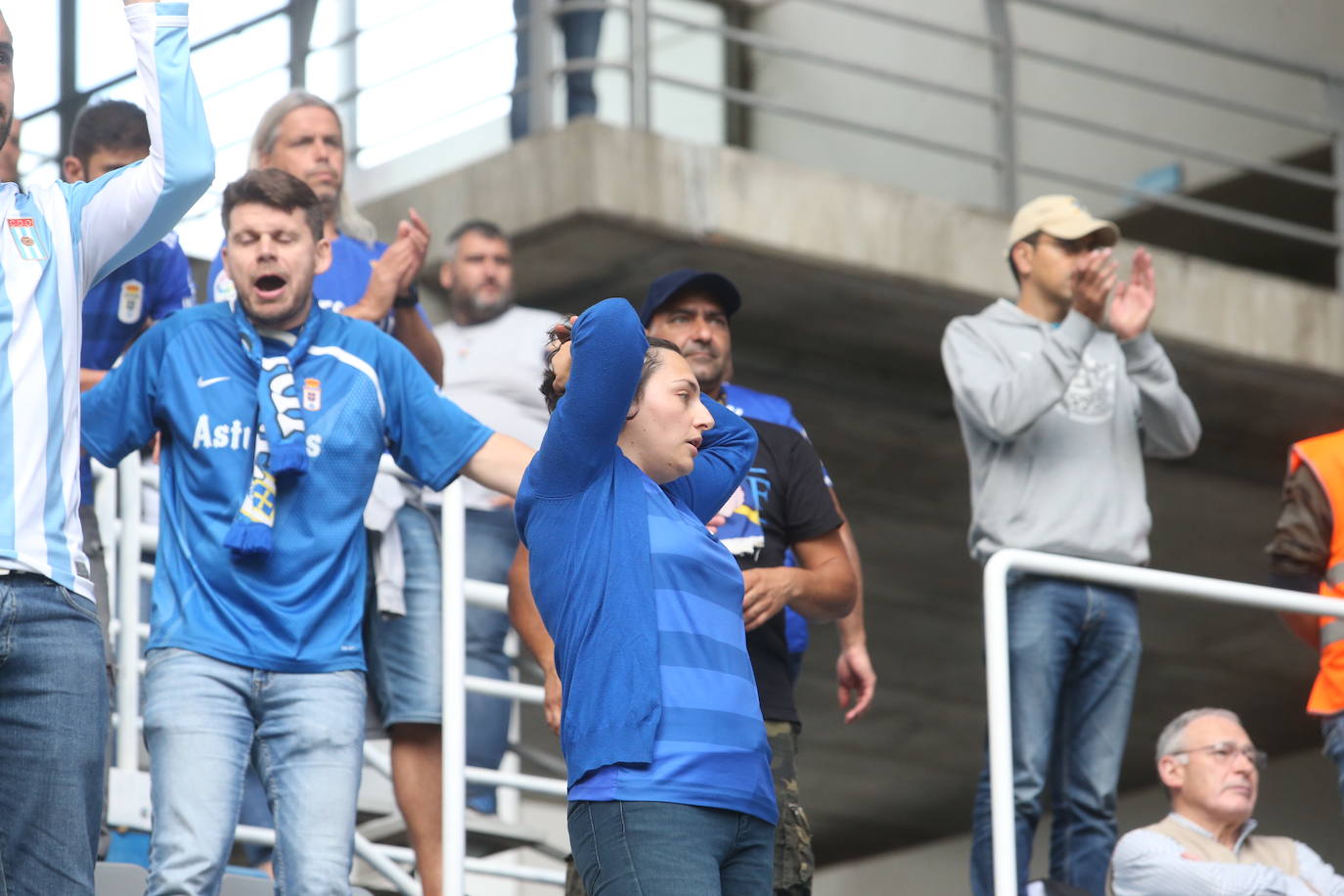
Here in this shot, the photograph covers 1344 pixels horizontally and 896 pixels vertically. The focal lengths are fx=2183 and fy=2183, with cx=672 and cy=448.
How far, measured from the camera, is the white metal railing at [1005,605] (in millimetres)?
4527

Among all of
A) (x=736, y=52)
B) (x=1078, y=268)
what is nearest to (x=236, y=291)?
(x=1078, y=268)

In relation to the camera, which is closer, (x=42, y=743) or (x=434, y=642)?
(x=42, y=743)

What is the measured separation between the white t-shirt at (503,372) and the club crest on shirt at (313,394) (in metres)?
1.85

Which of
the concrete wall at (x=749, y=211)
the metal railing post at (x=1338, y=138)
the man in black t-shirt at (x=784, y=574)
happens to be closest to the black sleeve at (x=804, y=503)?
the man in black t-shirt at (x=784, y=574)

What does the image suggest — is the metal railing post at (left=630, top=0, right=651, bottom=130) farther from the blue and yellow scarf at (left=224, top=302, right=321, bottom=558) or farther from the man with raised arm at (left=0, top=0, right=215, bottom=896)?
the man with raised arm at (left=0, top=0, right=215, bottom=896)

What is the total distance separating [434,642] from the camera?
195 inches

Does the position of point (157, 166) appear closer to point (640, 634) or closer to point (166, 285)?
point (640, 634)

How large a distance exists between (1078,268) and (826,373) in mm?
4500

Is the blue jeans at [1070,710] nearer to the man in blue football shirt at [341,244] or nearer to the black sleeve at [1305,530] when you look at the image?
the black sleeve at [1305,530]

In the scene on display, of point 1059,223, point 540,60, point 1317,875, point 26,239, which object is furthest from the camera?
point 540,60

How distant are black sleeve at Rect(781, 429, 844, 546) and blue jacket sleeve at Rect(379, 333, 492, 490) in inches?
29.9

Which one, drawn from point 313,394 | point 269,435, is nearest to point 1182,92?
point 313,394

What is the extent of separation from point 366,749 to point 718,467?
2.06 metres

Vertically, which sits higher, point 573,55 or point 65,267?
point 573,55
